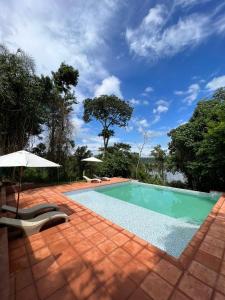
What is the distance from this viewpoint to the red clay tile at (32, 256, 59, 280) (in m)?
2.38

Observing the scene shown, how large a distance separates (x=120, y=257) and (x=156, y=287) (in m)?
A: 0.83

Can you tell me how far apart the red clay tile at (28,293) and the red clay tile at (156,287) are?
1.57 meters

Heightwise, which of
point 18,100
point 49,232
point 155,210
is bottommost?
point 155,210

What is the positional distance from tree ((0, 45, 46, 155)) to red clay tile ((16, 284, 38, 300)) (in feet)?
28.5

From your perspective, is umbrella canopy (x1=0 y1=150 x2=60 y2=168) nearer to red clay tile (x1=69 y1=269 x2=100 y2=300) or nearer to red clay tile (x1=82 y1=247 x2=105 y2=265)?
red clay tile (x1=82 y1=247 x2=105 y2=265)

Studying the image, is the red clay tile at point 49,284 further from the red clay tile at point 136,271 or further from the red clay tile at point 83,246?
the red clay tile at point 136,271

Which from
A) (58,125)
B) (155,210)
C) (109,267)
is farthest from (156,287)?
(58,125)

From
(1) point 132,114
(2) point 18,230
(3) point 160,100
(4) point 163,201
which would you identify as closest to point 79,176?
(4) point 163,201

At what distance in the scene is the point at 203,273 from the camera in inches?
96.0

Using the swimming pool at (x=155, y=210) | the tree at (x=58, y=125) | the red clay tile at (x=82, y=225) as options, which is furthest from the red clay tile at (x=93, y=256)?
the tree at (x=58, y=125)

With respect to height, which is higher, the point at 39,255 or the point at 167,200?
the point at 39,255

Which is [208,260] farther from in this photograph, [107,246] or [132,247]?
[107,246]

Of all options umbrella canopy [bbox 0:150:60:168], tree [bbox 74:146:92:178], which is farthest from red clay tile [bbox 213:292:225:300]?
tree [bbox 74:146:92:178]

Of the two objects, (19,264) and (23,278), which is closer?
(23,278)
